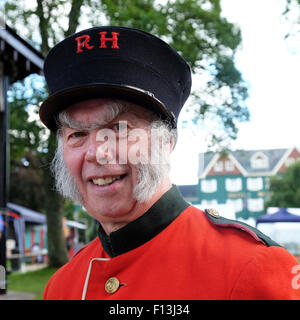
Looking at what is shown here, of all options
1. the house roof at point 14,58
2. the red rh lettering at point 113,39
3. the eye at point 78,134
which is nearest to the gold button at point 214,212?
the eye at point 78,134

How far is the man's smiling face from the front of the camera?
1363 mm

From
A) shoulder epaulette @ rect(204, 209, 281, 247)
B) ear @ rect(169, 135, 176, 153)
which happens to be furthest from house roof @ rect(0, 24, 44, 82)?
shoulder epaulette @ rect(204, 209, 281, 247)

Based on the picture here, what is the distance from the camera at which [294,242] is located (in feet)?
6.44

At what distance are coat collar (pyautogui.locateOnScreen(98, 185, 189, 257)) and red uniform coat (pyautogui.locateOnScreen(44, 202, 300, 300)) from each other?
1.0 inches

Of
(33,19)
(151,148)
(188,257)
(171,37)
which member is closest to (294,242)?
(188,257)

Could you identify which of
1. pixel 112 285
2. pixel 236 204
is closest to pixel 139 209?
pixel 112 285

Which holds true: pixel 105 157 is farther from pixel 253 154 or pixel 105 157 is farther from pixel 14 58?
pixel 14 58

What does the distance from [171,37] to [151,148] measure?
628 millimetres

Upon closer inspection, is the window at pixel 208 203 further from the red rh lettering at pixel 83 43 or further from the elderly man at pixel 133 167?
the red rh lettering at pixel 83 43

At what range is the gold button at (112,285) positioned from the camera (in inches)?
54.6
